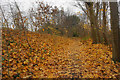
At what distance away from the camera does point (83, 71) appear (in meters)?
3.68

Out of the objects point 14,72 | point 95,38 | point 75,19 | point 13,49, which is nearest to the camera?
point 14,72

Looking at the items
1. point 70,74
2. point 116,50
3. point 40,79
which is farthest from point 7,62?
point 116,50

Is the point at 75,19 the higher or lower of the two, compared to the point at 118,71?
higher

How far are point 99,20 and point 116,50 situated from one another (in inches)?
218

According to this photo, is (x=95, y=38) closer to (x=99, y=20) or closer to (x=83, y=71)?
(x=99, y=20)

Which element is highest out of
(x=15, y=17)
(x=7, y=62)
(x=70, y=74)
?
(x=15, y=17)

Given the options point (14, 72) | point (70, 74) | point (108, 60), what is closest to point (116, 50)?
point (108, 60)

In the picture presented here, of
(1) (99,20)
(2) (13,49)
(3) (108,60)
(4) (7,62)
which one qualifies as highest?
(1) (99,20)

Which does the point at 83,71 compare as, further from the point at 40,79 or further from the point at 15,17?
the point at 15,17

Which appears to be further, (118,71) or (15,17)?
(15,17)

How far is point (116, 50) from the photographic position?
4051 mm

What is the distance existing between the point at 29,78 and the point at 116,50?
14.7 feet

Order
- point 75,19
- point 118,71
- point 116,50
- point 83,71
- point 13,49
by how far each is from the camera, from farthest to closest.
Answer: point 75,19 → point 13,49 → point 116,50 → point 83,71 → point 118,71

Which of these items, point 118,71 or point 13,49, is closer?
point 118,71
